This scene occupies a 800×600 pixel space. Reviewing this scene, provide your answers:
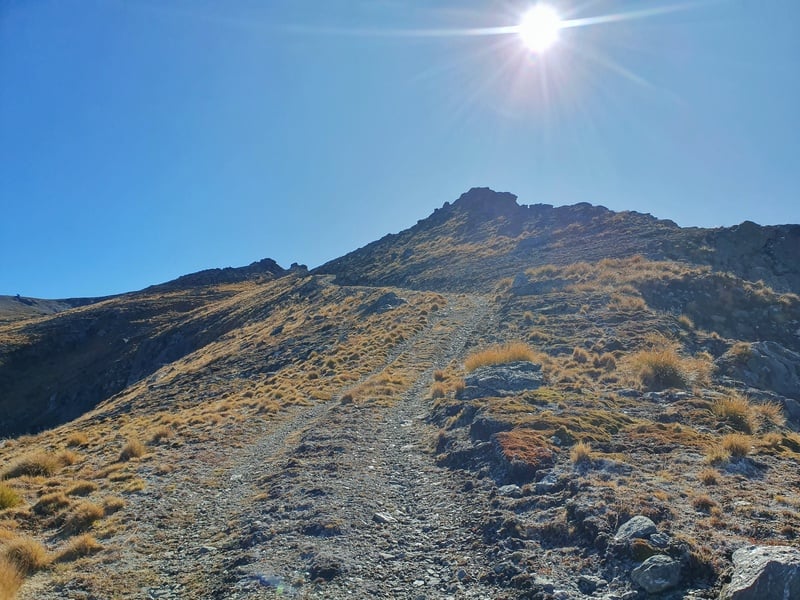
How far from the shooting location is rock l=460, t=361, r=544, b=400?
736 inches

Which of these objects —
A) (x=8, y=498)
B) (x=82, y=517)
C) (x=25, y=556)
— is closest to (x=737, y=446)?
(x=25, y=556)

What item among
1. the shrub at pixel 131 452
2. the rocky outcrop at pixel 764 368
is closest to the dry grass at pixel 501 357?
the rocky outcrop at pixel 764 368

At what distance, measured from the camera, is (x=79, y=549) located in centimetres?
952

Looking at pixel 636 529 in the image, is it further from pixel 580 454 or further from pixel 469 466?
pixel 469 466

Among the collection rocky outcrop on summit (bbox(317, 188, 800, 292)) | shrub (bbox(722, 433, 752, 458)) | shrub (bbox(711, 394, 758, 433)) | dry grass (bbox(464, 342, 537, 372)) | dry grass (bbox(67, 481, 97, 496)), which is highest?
rocky outcrop on summit (bbox(317, 188, 800, 292))

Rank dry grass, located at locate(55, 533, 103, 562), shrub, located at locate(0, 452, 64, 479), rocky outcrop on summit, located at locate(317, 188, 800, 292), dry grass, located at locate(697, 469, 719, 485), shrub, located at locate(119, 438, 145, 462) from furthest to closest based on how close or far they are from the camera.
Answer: rocky outcrop on summit, located at locate(317, 188, 800, 292) → shrub, located at locate(119, 438, 145, 462) → shrub, located at locate(0, 452, 64, 479) → dry grass, located at locate(697, 469, 719, 485) → dry grass, located at locate(55, 533, 103, 562)

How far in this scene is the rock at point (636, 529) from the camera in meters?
7.42

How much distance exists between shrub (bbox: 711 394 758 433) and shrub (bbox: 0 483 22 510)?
19.6 meters

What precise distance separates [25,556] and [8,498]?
4.70 m

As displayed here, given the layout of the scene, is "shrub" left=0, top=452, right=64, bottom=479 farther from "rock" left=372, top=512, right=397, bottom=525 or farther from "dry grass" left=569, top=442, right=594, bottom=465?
"dry grass" left=569, top=442, right=594, bottom=465

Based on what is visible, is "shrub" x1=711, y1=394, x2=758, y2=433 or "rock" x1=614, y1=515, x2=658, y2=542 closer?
"rock" x1=614, y1=515, x2=658, y2=542

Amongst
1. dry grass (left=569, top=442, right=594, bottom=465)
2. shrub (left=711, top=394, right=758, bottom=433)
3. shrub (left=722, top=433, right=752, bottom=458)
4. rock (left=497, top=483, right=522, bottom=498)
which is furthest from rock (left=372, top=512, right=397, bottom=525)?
shrub (left=711, top=394, right=758, bottom=433)

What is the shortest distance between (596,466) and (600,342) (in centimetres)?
1527

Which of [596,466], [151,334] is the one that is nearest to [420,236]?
[151,334]
